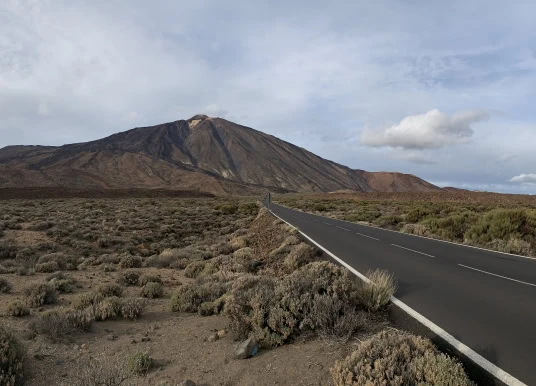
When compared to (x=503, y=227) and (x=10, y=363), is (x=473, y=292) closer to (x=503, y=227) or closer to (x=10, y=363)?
(x=10, y=363)

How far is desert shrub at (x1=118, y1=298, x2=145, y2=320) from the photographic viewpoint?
782 centimetres

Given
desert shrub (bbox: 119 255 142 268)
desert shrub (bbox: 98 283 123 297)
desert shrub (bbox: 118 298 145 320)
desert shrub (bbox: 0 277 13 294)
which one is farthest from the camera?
desert shrub (bbox: 119 255 142 268)

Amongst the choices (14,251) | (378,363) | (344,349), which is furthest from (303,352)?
(14,251)

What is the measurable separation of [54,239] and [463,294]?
1916cm

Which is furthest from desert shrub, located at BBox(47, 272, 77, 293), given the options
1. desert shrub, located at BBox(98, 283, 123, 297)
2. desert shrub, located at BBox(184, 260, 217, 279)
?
desert shrub, located at BBox(184, 260, 217, 279)

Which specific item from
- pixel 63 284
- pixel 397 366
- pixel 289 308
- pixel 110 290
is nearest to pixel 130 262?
pixel 63 284

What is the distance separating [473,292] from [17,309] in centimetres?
960

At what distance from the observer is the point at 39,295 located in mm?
8773

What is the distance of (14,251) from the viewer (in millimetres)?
16297

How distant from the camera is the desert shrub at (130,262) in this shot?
14.6 metres

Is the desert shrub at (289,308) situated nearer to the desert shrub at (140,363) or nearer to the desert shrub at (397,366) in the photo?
the desert shrub at (397,366)

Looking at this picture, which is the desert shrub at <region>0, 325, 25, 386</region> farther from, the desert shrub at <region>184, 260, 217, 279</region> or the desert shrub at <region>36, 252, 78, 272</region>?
the desert shrub at <region>36, 252, 78, 272</region>

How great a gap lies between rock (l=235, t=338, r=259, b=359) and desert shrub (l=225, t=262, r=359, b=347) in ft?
0.50

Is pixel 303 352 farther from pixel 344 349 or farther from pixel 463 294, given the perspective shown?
pixel 463 294
